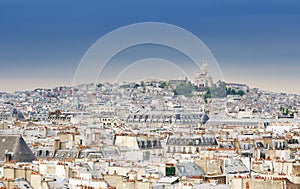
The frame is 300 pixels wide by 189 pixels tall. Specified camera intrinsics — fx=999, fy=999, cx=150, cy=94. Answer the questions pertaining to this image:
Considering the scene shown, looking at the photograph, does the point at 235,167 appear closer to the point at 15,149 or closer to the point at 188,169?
the point at 188,169

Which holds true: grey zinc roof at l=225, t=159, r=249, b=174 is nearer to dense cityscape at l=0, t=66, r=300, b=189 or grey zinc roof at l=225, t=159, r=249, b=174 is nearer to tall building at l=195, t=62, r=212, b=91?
dense cityscape at l=0, t=66, r=300, b=189

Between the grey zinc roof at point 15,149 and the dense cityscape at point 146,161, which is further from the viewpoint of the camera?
the grey zinc roof at point 15,149

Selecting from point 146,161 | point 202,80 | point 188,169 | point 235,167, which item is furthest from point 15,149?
point 202,80

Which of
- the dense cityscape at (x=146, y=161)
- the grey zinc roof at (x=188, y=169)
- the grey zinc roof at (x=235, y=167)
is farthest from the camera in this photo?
the grey zinc roof at (x=235, y=167)

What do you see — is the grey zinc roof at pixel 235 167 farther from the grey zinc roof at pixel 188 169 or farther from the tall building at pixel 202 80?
the tall building at pixel 202 80

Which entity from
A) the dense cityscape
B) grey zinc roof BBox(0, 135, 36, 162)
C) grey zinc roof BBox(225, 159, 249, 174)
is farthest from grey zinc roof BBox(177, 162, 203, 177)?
grey zinc roof BBox(0, 135, 36, 162)

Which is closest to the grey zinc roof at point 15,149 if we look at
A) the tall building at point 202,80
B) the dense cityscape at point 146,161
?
the dense cityscape at point 146,161

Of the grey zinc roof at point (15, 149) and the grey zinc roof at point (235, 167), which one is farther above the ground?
the grey zinc roof at point (15, 149)

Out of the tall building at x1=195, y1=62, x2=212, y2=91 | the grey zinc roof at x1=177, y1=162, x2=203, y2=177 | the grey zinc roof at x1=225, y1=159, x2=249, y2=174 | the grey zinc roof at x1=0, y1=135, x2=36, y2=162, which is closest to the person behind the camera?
the grey zinc roof at x1=177, y1=162, x2=203, y2=177
